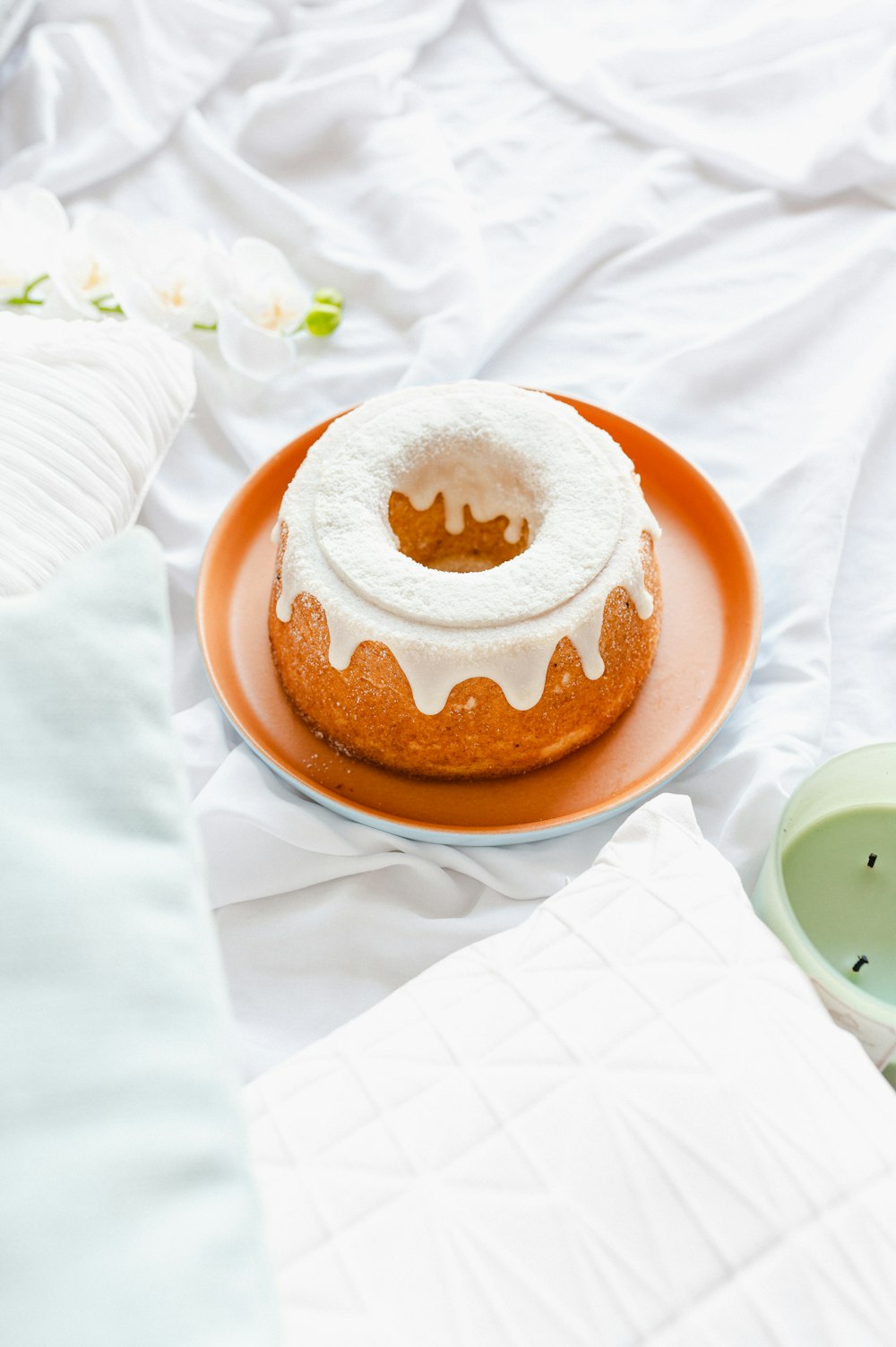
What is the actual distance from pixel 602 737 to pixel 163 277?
675 mm

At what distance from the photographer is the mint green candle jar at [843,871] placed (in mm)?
732

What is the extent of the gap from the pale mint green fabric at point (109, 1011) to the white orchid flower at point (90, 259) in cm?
81

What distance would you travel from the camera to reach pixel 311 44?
140 centimetres

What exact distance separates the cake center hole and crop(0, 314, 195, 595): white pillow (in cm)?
22

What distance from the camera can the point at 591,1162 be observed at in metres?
0.51

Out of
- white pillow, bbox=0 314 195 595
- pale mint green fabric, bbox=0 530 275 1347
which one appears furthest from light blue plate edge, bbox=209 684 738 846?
pale mint green fabric, bbox=0 530 275 1347

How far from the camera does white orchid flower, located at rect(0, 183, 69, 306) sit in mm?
1197

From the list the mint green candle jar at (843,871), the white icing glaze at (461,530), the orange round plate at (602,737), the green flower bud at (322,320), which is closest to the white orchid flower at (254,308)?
the green flower bud at (322,320)

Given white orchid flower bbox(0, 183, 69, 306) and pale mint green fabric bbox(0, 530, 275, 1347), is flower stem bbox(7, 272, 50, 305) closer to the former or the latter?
white orchid flower bbox(0, 183, 69, 306)

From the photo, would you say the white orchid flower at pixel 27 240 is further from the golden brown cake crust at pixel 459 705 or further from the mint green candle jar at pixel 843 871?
the mint green candle jar at pixel 843 871

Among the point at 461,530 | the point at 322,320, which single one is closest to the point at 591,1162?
the point at 461,530

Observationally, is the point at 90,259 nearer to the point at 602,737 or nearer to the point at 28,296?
the point at 28,296

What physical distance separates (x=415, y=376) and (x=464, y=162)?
0.37 m

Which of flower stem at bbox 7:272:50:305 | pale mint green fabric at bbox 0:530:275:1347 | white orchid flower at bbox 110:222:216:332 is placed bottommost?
flower stem at bbox 7:272:50:305
